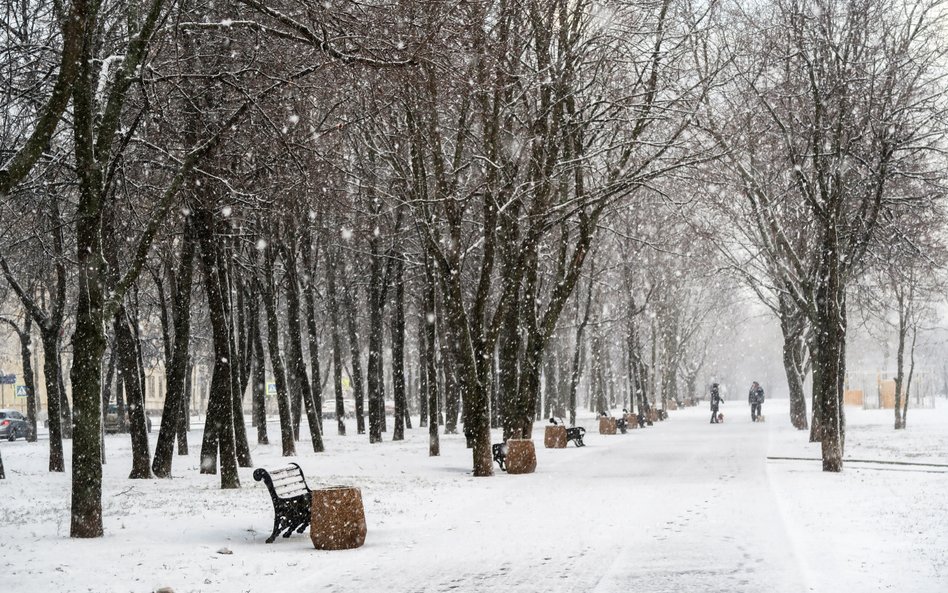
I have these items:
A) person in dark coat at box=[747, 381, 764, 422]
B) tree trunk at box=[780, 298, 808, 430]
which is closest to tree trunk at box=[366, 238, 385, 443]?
tree trunk at box=[780, 298, 808, 430]

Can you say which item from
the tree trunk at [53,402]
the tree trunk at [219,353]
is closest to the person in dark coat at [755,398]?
the tree trunk at [53,402]

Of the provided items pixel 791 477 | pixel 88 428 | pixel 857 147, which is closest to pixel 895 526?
pixel 791 477

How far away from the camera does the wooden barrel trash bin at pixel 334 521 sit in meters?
10.9

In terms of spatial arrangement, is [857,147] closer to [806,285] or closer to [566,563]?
[806,285]

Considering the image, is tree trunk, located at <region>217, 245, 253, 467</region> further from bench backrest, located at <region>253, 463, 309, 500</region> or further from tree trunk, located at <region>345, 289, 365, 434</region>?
tree trunk, located at <region>345, 289, 365, 434</region>

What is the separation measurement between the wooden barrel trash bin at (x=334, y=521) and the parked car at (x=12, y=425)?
123 ft

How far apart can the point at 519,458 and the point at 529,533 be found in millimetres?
8801

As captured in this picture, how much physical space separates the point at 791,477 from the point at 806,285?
7.15 meters

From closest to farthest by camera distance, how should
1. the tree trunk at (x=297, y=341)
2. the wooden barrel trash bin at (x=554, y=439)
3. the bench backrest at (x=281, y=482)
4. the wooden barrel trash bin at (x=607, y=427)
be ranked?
the bench backrest at (x=281, y=482) < the tree trunk at (x=297, y=341) < the wooden barrel trash bin at (x=554, y=439) < the wooden barrel trash bin at (x=607, y=427)

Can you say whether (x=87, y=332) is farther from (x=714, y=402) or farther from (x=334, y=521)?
(x=714, y=402)

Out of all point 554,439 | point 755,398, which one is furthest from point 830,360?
point 755,398

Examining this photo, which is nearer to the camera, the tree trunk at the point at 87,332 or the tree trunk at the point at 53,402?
the tree trunk at the point at 87,332

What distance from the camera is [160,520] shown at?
13.0m

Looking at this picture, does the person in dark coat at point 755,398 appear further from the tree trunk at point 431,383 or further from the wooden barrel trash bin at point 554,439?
the tree trunk at point 431,383
